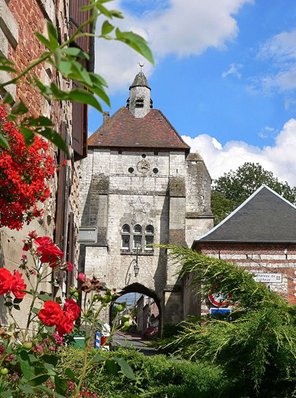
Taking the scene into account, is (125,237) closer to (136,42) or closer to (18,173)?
(18,173)

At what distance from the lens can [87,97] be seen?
1.35 m

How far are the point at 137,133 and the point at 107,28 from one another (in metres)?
37.4

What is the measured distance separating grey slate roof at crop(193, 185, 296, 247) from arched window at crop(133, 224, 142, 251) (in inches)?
497

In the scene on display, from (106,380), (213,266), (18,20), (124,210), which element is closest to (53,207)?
(106,380)

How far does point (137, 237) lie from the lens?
118 ft

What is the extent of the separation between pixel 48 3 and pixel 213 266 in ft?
12.8

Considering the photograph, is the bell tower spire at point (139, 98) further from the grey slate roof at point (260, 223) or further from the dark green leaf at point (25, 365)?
the dark green leaf at point (25, 365)

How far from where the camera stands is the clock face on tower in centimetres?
3744

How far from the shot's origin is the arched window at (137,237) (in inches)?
1411

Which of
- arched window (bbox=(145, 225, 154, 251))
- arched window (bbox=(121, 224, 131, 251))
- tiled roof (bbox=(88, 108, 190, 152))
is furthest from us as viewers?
tiled roof (bbox=(88, 108, 190, 152))

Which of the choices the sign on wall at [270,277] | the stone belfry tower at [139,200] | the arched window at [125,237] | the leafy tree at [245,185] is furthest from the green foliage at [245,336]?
the leafy tree at [245,185]

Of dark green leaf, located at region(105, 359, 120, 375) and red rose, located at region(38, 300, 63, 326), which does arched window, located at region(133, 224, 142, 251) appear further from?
red rose, located at region(38, 300, 63, 326)

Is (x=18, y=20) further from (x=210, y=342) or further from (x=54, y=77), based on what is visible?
(x=210, y=342)

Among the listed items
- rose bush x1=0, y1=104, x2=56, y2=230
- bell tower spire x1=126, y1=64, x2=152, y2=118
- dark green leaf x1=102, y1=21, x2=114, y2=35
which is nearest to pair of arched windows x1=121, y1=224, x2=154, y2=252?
bell tower spire x1=126, y1=64, x2=152, y2=118
